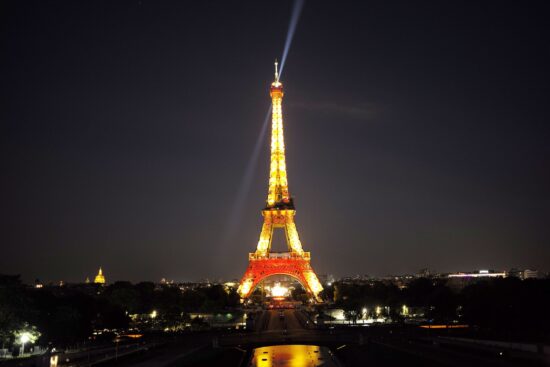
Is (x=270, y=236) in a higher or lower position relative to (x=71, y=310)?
higher

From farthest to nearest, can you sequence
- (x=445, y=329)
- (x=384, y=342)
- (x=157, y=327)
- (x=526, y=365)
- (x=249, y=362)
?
(x=157, y=327), (x=445, y=329), (x=384, y=342), (x=249, y=362), (x=526, y=365)

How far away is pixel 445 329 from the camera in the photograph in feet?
189

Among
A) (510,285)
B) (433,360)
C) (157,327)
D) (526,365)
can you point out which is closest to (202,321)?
(157,327)

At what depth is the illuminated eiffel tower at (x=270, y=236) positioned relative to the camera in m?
102

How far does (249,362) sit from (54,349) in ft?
48.5

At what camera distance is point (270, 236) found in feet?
349

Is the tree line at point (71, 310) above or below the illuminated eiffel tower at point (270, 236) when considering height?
below

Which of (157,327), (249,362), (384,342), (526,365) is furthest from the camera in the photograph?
(157,327)

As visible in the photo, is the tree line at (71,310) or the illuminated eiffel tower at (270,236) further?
the illuminated eiffel tower at (270,236)

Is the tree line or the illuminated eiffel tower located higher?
the illuminated eiffel tower

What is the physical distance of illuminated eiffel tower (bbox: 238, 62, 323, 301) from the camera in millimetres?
102000

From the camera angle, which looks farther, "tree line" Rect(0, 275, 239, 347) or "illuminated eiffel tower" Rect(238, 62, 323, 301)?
"illuminated eiffel tower" Rect(238, 62, 323, 301)

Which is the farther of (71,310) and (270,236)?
(270,236)

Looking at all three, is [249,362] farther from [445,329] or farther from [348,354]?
[445,329]
